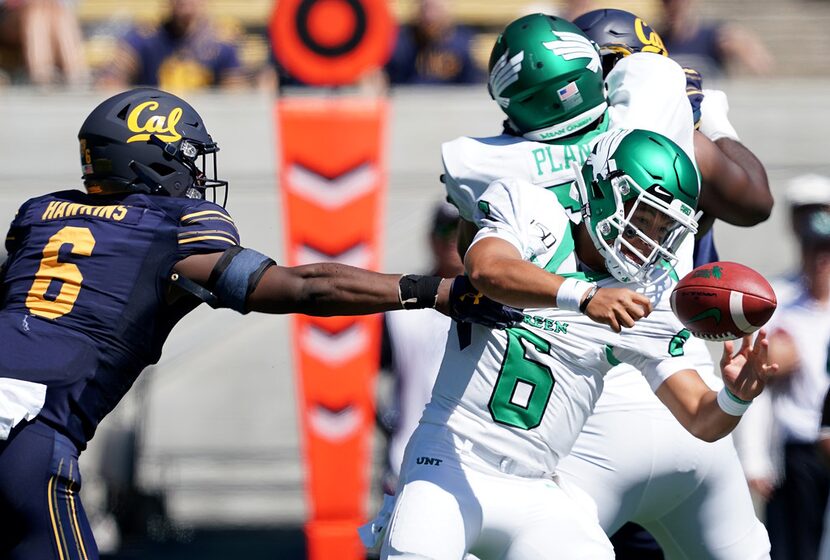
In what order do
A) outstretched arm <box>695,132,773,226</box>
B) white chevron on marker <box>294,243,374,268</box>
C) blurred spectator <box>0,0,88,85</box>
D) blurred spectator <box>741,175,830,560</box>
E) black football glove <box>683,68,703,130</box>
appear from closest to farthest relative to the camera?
outstretched arm <box>695,132,773,226</box>, black football glove <box>683,68,703,130</box>, blurred spectator <box>741,175,830,560</box>, white chevron on marker <box>294,243,374,268</box>, blurred spectator <box>0,0,88,85</box>

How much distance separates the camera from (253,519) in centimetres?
787

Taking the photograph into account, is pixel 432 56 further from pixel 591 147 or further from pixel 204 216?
pixel 204 216

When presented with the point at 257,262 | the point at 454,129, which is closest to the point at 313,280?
the point at 257,262

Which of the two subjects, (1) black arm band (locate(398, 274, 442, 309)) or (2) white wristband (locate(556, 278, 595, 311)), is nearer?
(2) white wristband (locate(556, 278, 595, 311))

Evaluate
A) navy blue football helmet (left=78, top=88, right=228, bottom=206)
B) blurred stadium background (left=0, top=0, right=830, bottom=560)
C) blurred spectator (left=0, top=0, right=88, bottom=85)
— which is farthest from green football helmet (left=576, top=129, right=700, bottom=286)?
blurred spectator (left=0, top=0, right=88, bottom=85)

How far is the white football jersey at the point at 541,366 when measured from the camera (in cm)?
370

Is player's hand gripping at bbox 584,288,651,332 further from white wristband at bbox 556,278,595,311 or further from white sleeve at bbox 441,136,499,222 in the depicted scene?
white sleeve at bbox 441,136,499,222

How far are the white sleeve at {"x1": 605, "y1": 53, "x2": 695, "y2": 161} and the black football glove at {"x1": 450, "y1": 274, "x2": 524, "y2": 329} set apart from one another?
76cm

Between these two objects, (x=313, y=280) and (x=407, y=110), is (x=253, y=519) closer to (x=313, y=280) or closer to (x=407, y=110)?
(x=407, y=110)

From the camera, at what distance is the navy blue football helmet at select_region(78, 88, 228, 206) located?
A: 3.79m

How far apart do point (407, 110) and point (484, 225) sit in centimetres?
446

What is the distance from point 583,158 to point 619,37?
0.73m

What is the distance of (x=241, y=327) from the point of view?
8039 mm

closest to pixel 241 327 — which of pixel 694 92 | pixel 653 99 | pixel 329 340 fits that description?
pixel 329 340
